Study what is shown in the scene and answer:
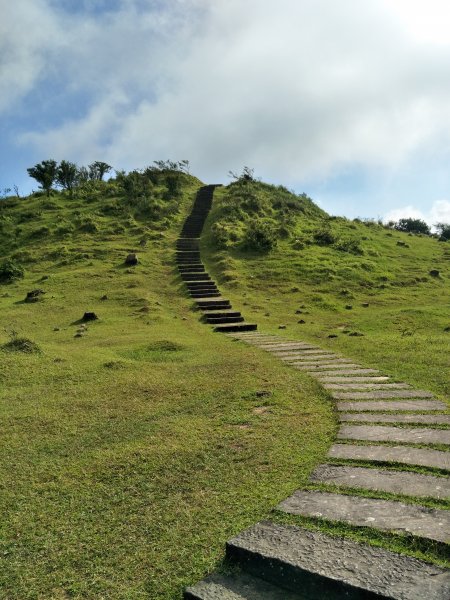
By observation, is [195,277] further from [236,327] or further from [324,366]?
[324,366]

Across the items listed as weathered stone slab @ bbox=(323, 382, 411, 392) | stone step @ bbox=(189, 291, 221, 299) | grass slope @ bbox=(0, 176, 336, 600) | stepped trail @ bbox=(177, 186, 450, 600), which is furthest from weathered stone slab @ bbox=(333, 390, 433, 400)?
stone step @ bbox=(189, 291, 221, 299)

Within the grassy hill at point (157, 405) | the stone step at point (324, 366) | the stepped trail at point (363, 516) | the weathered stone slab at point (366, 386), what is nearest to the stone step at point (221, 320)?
the grassy hill at point (157, 405)

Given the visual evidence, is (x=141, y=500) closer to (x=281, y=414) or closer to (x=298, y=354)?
(x=281, y=414)

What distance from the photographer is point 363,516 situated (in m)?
2.99

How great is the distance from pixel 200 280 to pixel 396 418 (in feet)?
43.8

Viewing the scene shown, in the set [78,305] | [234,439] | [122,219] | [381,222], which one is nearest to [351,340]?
[234,439]

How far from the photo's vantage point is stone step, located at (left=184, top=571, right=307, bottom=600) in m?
2.44

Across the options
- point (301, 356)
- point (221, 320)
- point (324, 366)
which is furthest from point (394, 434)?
point (221, 320)

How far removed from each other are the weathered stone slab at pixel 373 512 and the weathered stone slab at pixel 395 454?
70 centimetres

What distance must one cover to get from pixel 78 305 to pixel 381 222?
89.8ft

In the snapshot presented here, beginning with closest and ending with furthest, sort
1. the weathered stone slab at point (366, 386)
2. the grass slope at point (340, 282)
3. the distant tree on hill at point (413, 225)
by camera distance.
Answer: the weathered stone slab at point (366, 386) → the grass slope at point (340, 282) → the distant tree on hill at point (413, 225)

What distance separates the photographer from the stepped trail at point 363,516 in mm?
2418

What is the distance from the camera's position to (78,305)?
14.7 m

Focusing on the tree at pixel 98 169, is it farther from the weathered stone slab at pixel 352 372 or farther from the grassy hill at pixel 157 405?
the weathered stone slab at pixel 352 372
